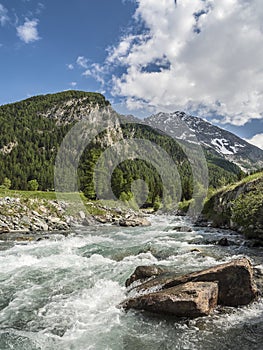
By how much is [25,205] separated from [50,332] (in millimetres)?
32499

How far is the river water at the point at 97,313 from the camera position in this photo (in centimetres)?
820

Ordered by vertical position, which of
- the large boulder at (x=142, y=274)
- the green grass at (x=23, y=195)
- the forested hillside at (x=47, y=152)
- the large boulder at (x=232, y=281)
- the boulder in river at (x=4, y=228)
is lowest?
the boulder in river at (x=4, y=228)

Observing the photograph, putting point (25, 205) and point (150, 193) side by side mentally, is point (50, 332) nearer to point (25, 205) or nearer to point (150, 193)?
point (25, 205)

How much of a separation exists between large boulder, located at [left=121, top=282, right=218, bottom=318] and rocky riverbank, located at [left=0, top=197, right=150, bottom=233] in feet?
84.8

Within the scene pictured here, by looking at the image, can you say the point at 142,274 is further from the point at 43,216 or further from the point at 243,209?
the point at 43,216

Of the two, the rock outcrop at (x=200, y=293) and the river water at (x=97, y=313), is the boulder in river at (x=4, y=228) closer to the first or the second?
the river water at (x=97, y=313)

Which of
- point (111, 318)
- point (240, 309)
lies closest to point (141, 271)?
point (111, 318)

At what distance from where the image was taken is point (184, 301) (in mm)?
9469

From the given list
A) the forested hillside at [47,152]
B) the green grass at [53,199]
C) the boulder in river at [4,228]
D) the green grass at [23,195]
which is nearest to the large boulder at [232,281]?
the boulder in river at [4,228]

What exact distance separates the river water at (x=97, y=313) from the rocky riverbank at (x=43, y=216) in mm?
15593

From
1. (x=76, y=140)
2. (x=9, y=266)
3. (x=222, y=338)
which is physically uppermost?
(x=76, y=140)

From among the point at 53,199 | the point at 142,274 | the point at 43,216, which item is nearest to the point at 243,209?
the point at 142,274

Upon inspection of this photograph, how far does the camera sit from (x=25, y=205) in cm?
3881

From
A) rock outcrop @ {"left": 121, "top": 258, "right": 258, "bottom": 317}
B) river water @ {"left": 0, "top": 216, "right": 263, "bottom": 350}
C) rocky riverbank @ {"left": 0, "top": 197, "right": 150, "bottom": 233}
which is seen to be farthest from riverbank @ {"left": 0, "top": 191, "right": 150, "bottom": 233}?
rock outcrop @ {"left": 121, "top": 258, "right": 258, "bottom": 317}
